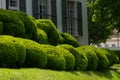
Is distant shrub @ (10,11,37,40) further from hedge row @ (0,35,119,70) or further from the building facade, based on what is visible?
the building facade

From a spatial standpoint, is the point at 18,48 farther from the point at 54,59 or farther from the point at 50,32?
the point at 50,32

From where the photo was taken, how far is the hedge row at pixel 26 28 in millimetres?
14852

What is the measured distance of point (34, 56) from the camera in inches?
523

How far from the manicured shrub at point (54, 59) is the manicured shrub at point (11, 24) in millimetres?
1161

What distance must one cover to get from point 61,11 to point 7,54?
17.9m

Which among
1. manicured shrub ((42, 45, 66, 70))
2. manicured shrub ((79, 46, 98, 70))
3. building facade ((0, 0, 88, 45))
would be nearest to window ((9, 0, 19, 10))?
building facade ((0, 0, 88, 45))

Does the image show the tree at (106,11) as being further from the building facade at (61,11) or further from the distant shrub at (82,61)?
the distant shrub at (82,61)

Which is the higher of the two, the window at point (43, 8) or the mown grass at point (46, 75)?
the window at point (43, 8)

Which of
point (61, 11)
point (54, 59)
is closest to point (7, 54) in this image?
point (54, 59)

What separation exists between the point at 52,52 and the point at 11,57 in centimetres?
290

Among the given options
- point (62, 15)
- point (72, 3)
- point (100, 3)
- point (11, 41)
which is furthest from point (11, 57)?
point (100, 3)

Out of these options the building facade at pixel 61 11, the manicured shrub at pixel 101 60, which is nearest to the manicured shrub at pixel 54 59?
the manicured shrub at pixel 101 60

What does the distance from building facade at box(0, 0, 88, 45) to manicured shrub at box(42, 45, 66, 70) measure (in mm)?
10243

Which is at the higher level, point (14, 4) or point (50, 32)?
point (14, 4)
